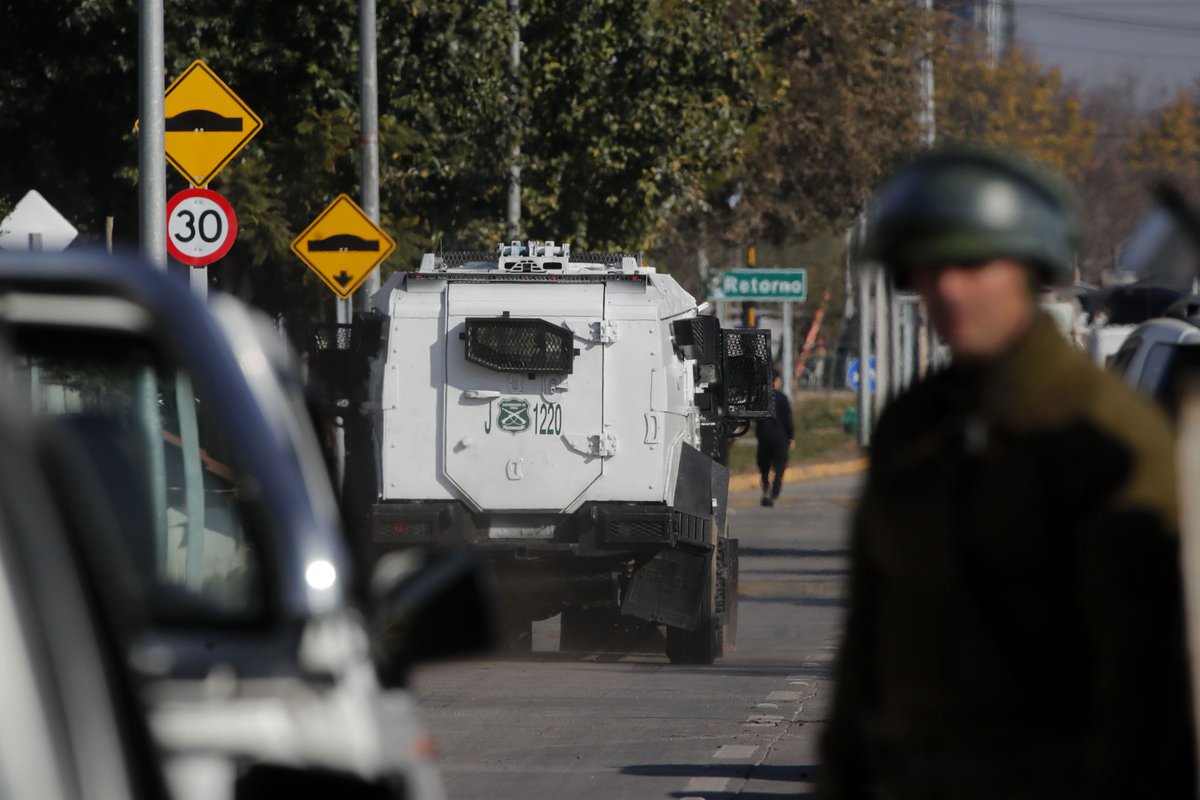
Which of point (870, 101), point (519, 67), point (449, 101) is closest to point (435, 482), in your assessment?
point (449, 101)

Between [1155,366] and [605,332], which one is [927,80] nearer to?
[605,332]

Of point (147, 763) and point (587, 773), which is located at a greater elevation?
point (147, 763)

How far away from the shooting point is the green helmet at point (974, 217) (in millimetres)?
3225

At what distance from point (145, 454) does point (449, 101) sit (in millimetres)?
22187

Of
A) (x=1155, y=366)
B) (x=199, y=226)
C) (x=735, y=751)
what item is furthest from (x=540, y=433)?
(x=1155, y=366)

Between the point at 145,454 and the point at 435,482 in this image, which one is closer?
the point at 145,454

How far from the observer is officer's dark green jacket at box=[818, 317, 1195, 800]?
291 cm

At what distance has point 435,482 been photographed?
1465 cm

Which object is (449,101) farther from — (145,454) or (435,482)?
(145,454)

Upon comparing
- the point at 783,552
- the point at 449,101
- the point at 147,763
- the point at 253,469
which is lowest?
the point at 783,552

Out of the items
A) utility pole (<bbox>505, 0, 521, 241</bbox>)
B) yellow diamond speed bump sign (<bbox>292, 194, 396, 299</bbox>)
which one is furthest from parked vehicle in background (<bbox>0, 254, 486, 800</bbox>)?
utility pole (<bbox>505, 0, 521, 241</bbox>)

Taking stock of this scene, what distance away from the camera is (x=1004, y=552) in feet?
9.84

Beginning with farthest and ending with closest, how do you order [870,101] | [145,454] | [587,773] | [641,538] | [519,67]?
[870,101] → [519,67] → [641,538] → [587,773] → [145,454]

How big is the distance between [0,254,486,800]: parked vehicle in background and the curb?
32.3 m
